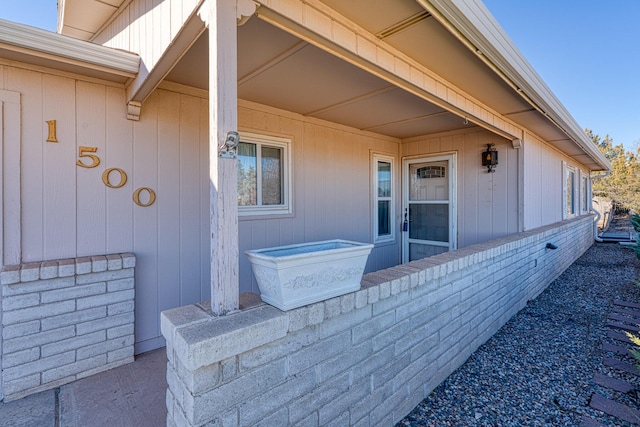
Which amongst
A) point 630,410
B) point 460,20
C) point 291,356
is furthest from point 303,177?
point 630,410

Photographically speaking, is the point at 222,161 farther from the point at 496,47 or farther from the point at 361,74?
the point at 496,47

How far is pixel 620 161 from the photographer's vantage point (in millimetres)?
16562

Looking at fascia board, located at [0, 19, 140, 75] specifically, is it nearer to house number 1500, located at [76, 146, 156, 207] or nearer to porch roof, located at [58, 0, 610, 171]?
porch roof, located at [58, 0, 610, 171]

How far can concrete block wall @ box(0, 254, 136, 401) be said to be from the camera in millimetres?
2090

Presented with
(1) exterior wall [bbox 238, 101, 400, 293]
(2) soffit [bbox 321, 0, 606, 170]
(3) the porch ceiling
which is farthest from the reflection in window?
(2) soffit [bbox 321, 0, 606, 170]

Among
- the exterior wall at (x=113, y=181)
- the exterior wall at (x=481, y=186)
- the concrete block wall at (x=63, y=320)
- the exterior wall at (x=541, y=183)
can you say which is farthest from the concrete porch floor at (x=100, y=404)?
the exterior wall at (x=541, y=183)

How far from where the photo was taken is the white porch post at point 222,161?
1.31 metres

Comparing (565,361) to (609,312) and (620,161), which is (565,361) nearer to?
(609,312)

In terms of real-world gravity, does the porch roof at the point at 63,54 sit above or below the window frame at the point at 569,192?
above

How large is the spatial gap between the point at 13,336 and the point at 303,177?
115 inches

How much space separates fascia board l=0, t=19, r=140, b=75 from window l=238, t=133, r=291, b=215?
1.24 meters

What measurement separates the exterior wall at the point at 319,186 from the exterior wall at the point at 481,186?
1068mm

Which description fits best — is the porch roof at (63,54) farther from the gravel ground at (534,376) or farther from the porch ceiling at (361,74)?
the gravel ground at (534,376)

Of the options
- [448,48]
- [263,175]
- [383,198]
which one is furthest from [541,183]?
[263,175]
